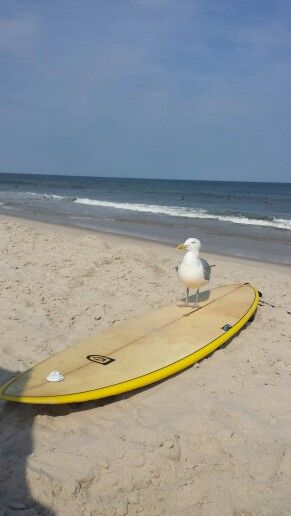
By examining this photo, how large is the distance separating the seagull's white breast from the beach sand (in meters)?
0.75

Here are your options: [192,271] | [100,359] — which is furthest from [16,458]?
[192,271]

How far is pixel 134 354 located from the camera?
3.88 meters

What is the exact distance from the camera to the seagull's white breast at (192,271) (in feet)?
16.4

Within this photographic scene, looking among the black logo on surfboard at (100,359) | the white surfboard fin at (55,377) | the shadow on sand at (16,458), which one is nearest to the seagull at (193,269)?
the black logo on surfboard at (100,359)

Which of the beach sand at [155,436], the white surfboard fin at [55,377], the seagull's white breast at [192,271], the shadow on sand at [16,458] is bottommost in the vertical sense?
the shadow on sand at [16,458]

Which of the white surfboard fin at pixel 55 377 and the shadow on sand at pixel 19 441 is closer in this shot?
the shadow on sand at pixel 19 441

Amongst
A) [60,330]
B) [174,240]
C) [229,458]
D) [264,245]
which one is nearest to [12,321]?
[60,330]

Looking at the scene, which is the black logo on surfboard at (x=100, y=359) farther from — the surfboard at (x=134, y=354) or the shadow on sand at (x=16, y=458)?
the shadow on sand at (x=16, y=458)

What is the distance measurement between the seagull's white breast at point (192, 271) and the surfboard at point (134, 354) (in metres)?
0.35

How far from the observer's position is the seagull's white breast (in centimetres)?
499

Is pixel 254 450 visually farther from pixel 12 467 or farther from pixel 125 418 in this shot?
pixel 12 467

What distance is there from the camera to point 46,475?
101 inches

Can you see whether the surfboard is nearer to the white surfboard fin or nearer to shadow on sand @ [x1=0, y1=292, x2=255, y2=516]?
the white surfboard fin

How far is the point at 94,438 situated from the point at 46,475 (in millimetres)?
455
